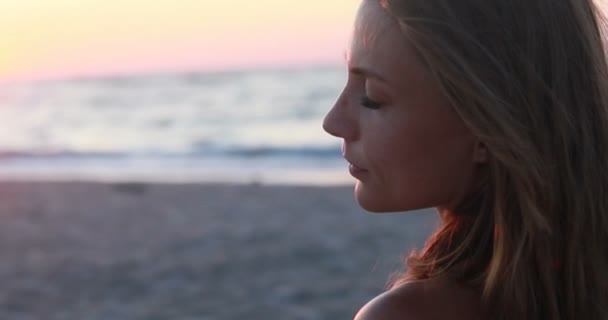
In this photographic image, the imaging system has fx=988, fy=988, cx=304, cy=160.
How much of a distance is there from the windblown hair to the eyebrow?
0.07 m

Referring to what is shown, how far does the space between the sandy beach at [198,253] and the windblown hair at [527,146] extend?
2967mm

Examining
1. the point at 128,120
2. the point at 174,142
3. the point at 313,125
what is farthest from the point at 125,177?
the point at 128,120

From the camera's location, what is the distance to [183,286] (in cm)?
600

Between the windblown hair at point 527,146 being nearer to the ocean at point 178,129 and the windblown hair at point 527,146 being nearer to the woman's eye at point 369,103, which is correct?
the woman's eye at point 369,103

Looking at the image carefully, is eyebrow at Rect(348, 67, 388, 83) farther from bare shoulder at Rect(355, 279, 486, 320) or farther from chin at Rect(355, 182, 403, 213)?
bare shoulder at Rect(355, 279, 486, 320)

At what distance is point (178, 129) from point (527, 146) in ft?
64.4

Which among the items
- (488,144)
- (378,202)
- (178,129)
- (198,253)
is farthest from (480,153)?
(178,129)

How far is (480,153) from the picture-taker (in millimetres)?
1256

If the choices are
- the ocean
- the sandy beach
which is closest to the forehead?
the sandy beach

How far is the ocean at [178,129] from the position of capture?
1349 centimetres

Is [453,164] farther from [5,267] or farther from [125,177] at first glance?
[125,177]

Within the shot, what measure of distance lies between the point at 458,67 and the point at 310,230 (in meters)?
6.28

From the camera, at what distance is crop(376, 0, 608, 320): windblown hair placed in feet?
4.00

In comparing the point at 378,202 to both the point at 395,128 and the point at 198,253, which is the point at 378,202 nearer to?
the point at 395,128
